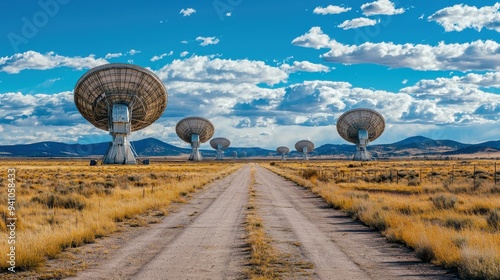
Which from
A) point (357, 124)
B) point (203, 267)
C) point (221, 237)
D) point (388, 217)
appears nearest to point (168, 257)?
point (203, 267)

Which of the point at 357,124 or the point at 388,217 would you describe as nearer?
the point at 388,217

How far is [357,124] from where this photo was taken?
391 feet

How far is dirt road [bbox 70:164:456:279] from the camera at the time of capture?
Result: 10156mm

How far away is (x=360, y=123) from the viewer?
4675 inches

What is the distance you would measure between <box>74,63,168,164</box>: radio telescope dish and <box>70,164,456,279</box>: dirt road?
56.8 m

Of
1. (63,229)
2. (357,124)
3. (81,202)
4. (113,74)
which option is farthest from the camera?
(357,124)

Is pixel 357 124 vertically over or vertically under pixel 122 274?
over

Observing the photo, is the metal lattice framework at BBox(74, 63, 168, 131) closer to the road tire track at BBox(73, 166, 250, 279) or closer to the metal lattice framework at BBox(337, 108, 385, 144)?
the metal lattice framework at BBox(337, 108, 385, 144)

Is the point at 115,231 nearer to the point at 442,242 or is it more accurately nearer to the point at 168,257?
the point at 168,257

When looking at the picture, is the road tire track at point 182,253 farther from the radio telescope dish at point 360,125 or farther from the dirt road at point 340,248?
the radio telescope dish at point 360,125

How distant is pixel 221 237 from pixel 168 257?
129 inches

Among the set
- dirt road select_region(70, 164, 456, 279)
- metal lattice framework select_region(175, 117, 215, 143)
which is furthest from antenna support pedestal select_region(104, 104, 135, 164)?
dirt road select_region(70, 164, 456, 279)

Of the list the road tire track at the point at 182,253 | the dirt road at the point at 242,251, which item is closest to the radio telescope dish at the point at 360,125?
the dirt road at the point at 242,251

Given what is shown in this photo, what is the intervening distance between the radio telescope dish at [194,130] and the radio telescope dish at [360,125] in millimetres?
41215
